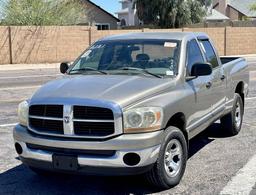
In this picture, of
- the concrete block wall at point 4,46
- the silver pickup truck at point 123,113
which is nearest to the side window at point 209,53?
the silver pickup truck at point 123,113

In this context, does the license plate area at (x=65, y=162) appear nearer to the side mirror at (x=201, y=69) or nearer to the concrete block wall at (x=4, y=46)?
the side mirror at (x=201, y=69)

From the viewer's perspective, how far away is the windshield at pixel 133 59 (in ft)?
19.4

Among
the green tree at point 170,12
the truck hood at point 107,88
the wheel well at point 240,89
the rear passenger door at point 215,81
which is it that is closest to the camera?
the truck hood at point 107,88

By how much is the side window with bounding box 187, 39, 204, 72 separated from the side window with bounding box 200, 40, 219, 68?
32cm

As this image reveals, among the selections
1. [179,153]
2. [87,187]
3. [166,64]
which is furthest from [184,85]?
[87,187]

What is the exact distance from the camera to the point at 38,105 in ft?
17.0

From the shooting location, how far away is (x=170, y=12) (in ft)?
139

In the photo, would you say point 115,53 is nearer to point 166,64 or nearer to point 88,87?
point 166,64

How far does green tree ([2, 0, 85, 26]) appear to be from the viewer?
29344 millimetres

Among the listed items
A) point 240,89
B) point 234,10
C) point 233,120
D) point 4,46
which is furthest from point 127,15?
point 233,120

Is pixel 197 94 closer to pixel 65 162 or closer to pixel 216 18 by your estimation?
pixel 65 162

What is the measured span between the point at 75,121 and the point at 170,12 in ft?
126

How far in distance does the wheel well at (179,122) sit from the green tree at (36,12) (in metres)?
24.5

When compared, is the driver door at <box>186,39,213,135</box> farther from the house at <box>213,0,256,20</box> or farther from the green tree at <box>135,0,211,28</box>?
the house at <box>213,0,256,20</box>
